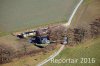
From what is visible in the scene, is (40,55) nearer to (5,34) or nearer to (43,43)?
(43,43)

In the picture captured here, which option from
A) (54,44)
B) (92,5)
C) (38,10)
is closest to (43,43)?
(54,44)

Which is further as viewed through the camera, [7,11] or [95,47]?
[7,11]

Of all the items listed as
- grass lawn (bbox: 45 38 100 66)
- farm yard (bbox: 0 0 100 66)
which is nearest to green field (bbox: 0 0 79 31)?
farm yard (bbox: 0 0 100 66)

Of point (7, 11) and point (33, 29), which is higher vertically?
point (7, 11)

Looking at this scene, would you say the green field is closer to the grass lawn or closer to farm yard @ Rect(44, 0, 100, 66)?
farm yard @ Rect(44, 0, 100, 66)

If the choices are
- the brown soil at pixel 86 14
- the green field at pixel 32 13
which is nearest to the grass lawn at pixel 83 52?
the brown soil at pixel 86 14

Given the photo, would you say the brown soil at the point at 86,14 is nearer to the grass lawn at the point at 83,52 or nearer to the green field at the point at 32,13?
the green field at the point at 32,13

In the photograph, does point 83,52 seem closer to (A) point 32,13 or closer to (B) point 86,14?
(B) point 86,14

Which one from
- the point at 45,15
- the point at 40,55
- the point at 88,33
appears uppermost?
the point at 45,15
